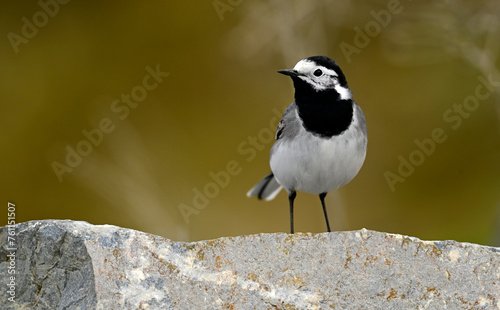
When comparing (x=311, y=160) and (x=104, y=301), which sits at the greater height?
(x=311, y=160)

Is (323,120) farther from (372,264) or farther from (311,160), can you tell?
(372,264)

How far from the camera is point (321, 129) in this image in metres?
3.31

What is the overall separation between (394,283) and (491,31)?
85.4 inches

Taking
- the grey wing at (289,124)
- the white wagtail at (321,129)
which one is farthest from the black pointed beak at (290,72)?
the grey wing at (289,124)

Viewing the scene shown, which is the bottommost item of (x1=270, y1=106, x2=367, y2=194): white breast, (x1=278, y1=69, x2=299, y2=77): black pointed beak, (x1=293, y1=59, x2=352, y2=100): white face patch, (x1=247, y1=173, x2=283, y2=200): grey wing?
(x1=270, y1=106, x2=367, y2=194): white breast

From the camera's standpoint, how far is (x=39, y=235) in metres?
2.68

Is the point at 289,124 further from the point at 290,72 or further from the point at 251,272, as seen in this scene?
the point at 251,272

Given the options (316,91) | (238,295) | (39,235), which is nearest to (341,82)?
(316,91)

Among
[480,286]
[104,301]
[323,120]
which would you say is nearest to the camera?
[104,301]

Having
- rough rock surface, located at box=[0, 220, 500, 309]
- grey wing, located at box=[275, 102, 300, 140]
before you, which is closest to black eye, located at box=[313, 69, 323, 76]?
grey wing, located at box=[275, 102, 300, 140]

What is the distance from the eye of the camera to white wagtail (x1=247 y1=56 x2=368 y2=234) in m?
3.31

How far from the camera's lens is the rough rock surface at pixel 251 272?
244cm

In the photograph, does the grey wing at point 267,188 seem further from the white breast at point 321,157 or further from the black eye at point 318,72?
the black eye at point 318,72

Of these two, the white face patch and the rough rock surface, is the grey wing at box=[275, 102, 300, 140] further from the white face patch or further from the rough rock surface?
the rough rock surface
